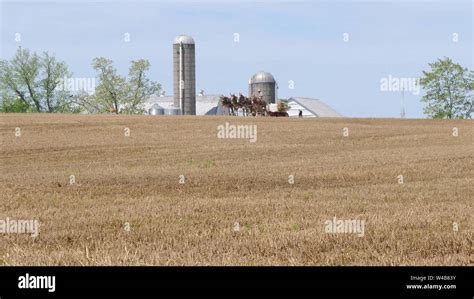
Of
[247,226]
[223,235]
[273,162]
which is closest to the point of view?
[223,235]

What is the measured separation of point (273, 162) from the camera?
32.0 meters

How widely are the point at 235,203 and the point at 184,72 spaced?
341 ft

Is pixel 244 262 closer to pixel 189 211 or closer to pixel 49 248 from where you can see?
pixel 49 248

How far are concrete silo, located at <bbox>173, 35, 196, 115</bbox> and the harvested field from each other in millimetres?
75622

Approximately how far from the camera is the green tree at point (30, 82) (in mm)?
110938

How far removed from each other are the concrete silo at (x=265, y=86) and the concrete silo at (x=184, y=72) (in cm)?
1560

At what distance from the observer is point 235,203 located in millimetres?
16422
